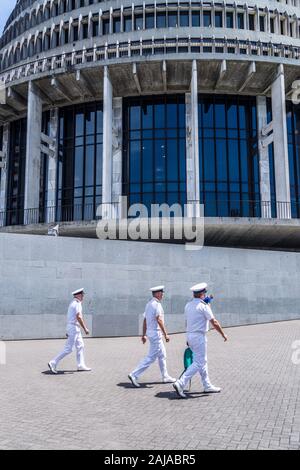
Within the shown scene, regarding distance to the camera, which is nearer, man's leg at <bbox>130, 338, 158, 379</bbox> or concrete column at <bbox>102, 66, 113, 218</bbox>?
man's leg at <bbox>130, 338, 158, 379</bbox>

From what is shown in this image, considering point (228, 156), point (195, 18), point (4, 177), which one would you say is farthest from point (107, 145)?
point (195, 18)

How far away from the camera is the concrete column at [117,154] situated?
2691 centimetres

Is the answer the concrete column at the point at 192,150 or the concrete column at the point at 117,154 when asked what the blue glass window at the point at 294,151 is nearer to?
the concrete column at the point at 192,150

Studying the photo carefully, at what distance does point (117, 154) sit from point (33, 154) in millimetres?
5169

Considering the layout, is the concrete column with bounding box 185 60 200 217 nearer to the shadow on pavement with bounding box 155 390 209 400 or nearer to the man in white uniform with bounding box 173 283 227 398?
the man in white uniform with bounding box 173 283 227 398

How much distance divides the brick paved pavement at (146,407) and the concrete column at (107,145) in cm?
1421

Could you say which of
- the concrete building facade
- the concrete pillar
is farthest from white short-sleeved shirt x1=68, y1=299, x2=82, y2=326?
the concrete pillar

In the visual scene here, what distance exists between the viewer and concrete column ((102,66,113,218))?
2445 cm

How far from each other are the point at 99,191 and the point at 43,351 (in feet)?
54.5

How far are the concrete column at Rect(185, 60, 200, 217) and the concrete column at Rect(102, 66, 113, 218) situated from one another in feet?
15.2

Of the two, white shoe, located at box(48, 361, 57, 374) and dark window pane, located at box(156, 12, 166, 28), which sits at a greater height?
dark window pane, located at box(156, 12, 166, 28)

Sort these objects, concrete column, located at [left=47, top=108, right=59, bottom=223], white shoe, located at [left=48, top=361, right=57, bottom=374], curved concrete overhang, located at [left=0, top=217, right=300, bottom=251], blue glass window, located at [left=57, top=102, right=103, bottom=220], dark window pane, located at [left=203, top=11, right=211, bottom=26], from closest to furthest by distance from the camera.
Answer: white shoe, located at [left=48, top=361, right=57, bottom=374] → curved concrete overhang, located at [left=0, top=217, right=300, bottom=251] → blue glass window, located at [left=57, top=102, right=103, bottom=220] → concrete column, located at [left=47, top=108, right=59, bottom=223] → dark window pane, located at [left=203, top=11, right=211, bottom=26]

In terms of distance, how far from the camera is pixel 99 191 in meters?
27.7

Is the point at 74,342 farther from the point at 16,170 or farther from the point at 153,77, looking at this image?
the point at 16,170
